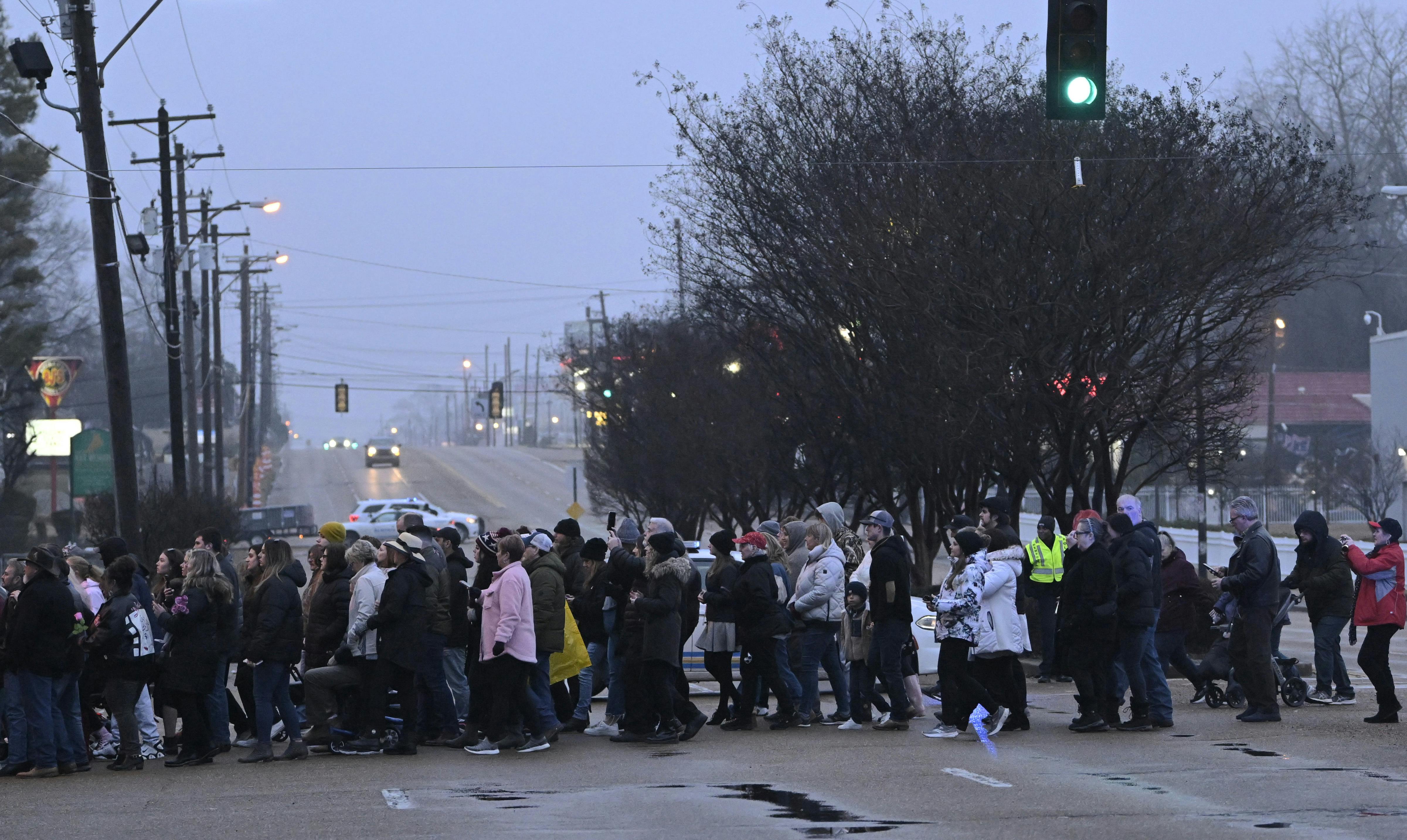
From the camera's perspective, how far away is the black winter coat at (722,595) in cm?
1319

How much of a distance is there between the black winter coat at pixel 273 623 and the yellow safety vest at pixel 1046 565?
8.25 metres

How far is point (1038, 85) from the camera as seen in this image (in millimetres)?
25703

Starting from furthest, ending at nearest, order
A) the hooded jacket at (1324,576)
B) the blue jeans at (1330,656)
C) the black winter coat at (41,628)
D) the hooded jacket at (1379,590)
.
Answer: the blue jeans at (1330,656) → the hooded jacket at (1324,576) → the hooded jacket at (1379,590) → the black winter coat at (41,628)

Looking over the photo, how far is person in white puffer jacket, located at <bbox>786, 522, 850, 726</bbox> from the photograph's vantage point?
1341 centimetres

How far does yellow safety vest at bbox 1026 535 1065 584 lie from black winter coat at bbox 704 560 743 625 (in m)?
5.12

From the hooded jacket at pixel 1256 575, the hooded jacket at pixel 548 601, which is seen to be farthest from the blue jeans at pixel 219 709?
the hooded jacket at pixel 1256 575

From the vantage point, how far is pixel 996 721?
13.1m

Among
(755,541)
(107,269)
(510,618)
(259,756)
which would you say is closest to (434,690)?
(510,618)

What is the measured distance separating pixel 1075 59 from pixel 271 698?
716 cm

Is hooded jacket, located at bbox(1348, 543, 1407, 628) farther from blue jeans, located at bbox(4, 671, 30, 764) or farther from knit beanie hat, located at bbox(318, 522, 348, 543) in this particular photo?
blue jeans, located at bbox(4, 671, 30, 764)

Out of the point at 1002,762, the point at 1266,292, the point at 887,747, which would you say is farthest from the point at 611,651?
the point at 1266,292

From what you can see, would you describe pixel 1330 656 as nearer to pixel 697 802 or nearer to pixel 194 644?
pixel 697 802

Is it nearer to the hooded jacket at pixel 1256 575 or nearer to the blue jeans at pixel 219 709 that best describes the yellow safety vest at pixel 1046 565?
the hooded jacket at pixel 1256 575

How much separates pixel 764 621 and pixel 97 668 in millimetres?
4944
